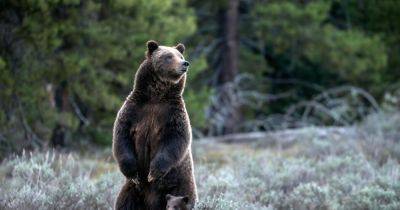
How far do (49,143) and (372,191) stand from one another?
228 inches

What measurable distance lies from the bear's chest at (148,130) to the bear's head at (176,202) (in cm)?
43

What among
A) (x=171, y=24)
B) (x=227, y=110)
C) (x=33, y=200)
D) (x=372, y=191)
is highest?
(x=171, y=24)

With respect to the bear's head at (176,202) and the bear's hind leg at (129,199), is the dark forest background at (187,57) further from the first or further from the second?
the bear's head at (176,202)

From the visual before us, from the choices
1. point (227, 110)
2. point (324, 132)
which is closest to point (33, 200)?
point (324, 132)

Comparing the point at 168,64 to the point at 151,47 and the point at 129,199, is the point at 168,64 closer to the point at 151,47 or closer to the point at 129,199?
the point at 151,47

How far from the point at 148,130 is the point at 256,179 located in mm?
3391

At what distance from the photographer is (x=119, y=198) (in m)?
5.89

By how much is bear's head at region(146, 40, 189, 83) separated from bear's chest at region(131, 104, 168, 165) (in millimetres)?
275

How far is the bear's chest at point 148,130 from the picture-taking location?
19.1 ft

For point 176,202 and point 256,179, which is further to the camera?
point 256,179

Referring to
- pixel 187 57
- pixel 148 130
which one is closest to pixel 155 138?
pixel 148 130

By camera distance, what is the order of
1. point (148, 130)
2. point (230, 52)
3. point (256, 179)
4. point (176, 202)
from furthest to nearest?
1. point (230, 52)
2. point (256, 179)
3. point (148, 130)
4. point (176, 202)

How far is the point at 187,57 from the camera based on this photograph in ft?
49.0

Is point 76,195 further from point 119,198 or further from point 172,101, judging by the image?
point 172,101
